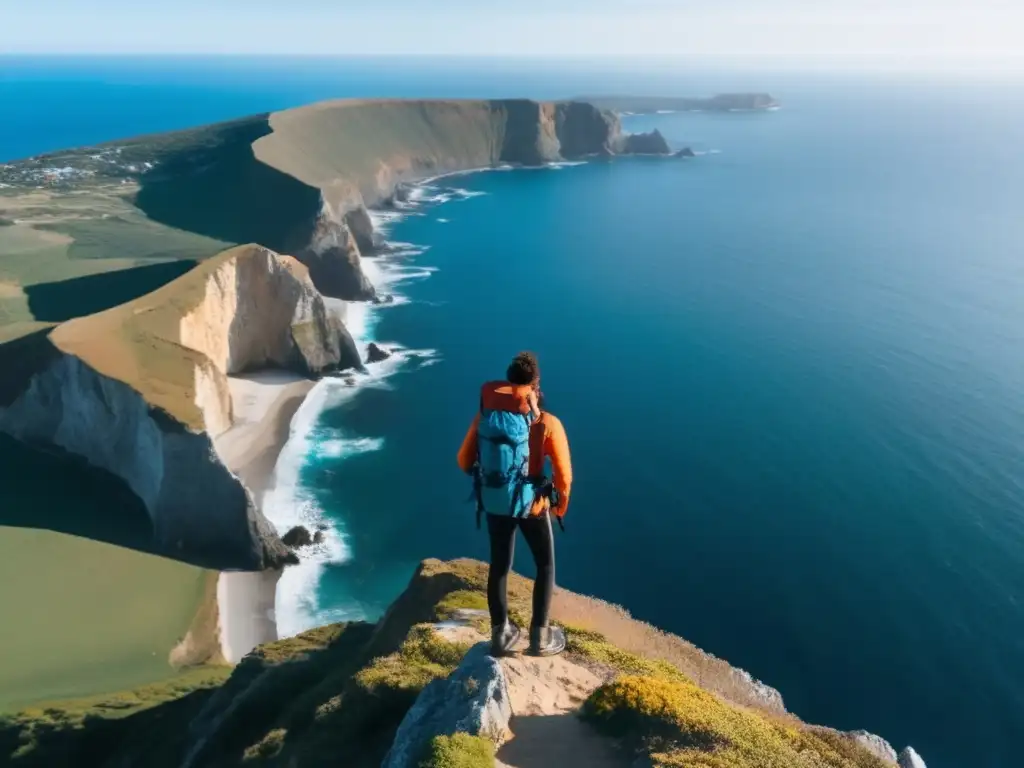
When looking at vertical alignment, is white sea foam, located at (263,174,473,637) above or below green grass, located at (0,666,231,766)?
below

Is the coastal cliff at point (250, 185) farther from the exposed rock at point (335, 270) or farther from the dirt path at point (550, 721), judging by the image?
the dirt path at point (550, 721)

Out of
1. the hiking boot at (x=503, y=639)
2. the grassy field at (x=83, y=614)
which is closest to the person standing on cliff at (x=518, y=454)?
the hiking boot at (x=503, y=639)

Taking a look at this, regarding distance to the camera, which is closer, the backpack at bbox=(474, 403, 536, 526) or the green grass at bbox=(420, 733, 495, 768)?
the green grass at bbox=(420, 733, 495, 768)

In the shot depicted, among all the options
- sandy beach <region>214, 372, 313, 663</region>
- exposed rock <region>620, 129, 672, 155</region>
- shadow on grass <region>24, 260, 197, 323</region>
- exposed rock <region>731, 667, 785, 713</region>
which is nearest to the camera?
exposed rock <region>731, 667, 785, 713</region>

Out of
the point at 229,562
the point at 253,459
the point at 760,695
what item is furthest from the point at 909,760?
the point at 253,459

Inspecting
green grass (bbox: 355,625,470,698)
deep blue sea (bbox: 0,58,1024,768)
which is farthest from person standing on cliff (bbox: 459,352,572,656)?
deep blue sea (bbox: 0,58,1024,768)

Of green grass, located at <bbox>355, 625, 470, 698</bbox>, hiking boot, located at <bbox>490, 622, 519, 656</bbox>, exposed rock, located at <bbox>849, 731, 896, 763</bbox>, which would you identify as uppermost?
hiking boot, located at <bbox>490, 622, 519, 656</bbox>

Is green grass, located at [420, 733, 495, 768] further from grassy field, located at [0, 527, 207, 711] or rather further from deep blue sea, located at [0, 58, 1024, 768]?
grassy field, located at [0, 527, 207, 711]
